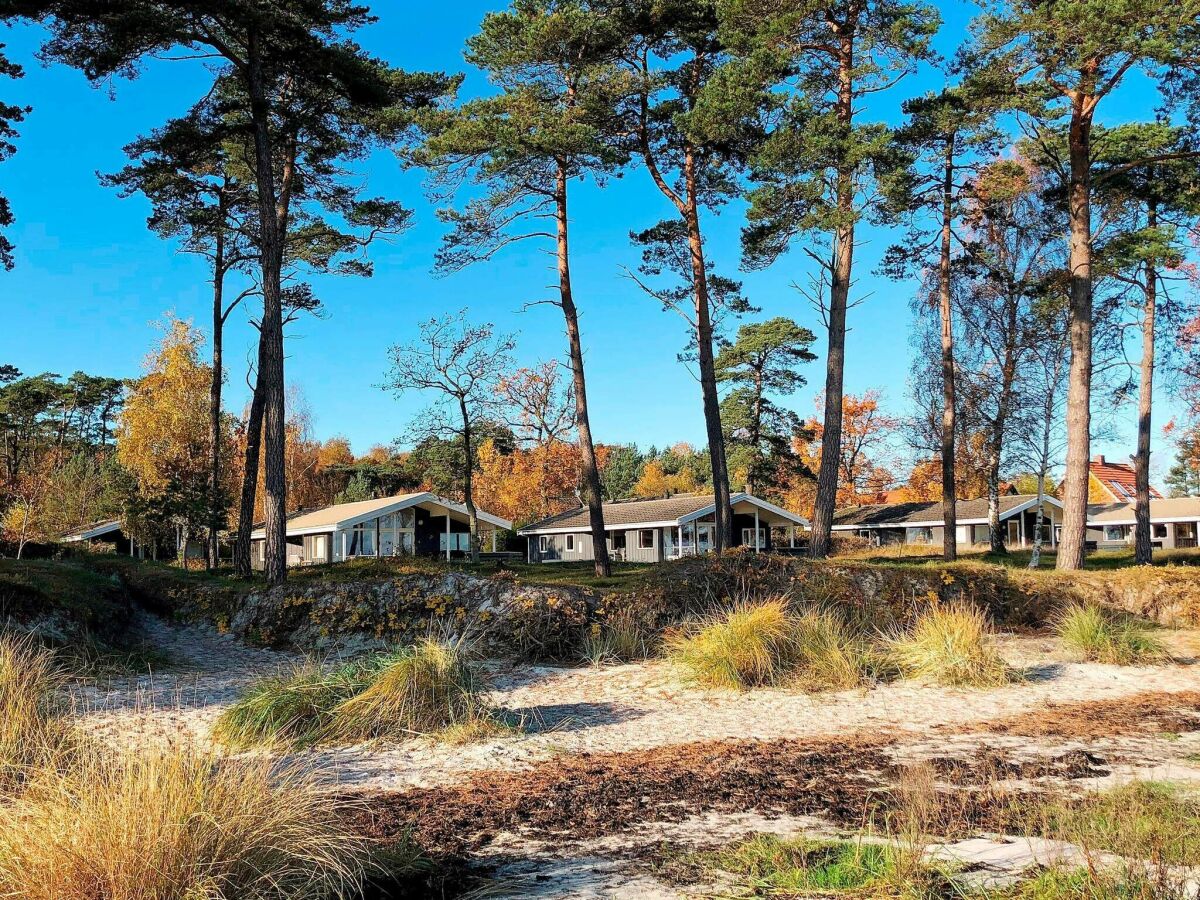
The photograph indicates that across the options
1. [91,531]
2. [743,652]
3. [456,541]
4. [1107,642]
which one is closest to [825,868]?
[743,652]

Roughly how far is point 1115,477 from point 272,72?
174 feet

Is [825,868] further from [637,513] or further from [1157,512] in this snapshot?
[1157,512]

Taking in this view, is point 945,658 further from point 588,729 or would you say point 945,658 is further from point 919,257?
point 919,257

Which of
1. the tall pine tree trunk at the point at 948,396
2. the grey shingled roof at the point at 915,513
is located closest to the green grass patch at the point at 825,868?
the tall pine tree trunk at the point at 948,396

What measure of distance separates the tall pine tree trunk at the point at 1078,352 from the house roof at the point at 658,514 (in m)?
19.2

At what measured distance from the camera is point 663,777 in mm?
5672

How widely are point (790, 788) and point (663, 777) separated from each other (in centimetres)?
83

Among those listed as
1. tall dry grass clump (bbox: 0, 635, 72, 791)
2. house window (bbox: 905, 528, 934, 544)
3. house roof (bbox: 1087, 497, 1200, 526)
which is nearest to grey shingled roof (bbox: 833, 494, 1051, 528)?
house window (bbox: 905, 528, 934, 544)

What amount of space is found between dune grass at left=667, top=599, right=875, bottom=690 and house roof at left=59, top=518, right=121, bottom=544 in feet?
133

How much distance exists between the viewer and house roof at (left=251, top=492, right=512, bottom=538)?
115 feet

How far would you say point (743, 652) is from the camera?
30.1ft

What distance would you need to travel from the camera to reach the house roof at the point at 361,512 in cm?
3506

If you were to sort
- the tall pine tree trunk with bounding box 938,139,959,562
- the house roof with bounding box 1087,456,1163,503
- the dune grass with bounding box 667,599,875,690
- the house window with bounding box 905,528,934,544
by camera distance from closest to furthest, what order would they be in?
1. the dune grass with bounding box 667,599,875,690
2. the tall pine tree trunk with bounding box 938,139,959,562
3. the house window with bounding box 905,528,934,544
4. the house roof with bounding box 1087,456,1163,503

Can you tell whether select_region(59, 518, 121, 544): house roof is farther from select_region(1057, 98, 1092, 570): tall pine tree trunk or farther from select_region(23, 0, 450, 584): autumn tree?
select_region(1057, 98, 1092, 570): tall pine tree trunk
